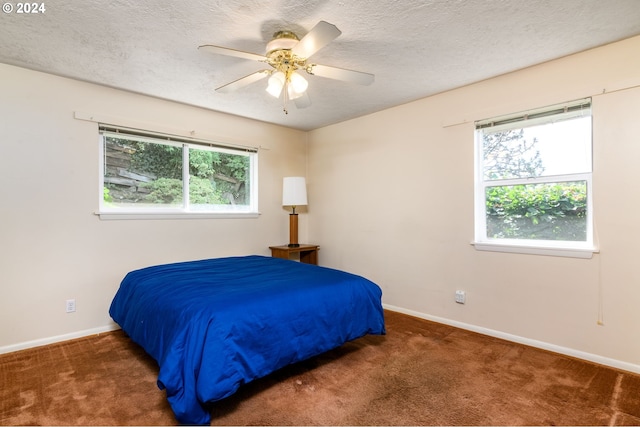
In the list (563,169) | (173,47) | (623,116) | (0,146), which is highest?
(173,47)

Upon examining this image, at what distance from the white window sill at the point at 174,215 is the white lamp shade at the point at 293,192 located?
43 cm

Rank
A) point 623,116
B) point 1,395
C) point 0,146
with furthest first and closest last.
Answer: point 0,146 < point 623,116 < point 1,395

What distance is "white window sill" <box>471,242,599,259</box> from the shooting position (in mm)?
2396

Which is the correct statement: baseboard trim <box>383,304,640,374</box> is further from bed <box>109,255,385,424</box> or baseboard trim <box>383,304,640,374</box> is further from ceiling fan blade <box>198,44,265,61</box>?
ceiling fan blade <box>198,44,265,61</box>

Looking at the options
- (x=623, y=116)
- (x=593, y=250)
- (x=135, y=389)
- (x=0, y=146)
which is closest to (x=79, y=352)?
(x=135, y=389)

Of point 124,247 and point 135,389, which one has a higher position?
point 124,247

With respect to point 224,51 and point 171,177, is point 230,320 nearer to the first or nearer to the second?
point 224,51

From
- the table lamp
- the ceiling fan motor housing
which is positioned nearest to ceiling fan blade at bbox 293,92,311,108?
the ceiling fan motor housing

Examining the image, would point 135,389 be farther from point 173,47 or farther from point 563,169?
point 563,169

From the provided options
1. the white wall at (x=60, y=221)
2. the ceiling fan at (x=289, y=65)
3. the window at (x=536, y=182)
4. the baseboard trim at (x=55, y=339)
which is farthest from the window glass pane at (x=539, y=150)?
the baseboard trim at (x=55, y=339)

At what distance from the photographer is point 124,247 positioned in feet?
10.1

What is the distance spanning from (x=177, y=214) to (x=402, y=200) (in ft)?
8.15

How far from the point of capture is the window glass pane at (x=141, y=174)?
310cm

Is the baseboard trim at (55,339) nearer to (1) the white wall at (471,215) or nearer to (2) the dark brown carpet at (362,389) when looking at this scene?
(2) the dark brown carpet at (362,389)
